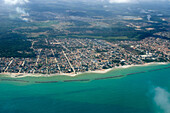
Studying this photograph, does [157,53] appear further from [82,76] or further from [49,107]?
[49,107]

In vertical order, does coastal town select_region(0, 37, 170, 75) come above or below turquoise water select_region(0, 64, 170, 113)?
above

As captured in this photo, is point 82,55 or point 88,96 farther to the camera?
point 82,55

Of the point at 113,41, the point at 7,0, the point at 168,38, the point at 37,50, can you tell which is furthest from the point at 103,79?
the point at 7,0

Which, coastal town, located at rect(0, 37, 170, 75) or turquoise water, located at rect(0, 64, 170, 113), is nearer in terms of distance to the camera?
turquoise water, located at rect(0, 64, 170, 113)

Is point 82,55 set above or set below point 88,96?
above
